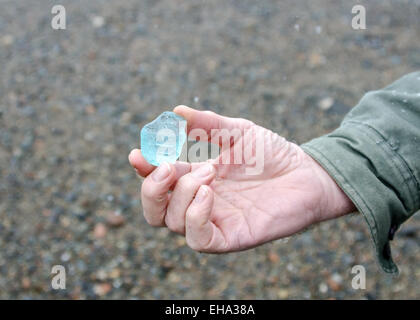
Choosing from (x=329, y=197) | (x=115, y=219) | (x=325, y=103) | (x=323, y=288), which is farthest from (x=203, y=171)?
(x=325, y=103)

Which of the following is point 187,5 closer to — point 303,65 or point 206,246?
point 303,65

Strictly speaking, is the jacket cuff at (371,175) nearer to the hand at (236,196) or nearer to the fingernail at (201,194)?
the hand at (236,196)

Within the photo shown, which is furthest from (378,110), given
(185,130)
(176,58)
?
(176,58)

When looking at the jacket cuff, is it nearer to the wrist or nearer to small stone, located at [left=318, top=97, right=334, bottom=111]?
the wrist

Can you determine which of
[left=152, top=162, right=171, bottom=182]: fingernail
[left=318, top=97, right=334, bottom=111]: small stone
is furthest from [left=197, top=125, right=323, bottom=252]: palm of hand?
[left=318, top=97, right=334, bottom=111]: small stone

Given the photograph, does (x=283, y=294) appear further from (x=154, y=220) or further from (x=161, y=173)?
(x=161, y=173)

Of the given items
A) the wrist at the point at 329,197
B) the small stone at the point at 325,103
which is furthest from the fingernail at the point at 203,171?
the small stone at the point at 325,103

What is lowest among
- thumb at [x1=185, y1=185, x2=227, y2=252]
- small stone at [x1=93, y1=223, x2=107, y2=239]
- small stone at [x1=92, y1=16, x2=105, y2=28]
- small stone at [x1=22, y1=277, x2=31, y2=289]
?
small stone at [x1=22, y1=277, x2=31, y2=289]
